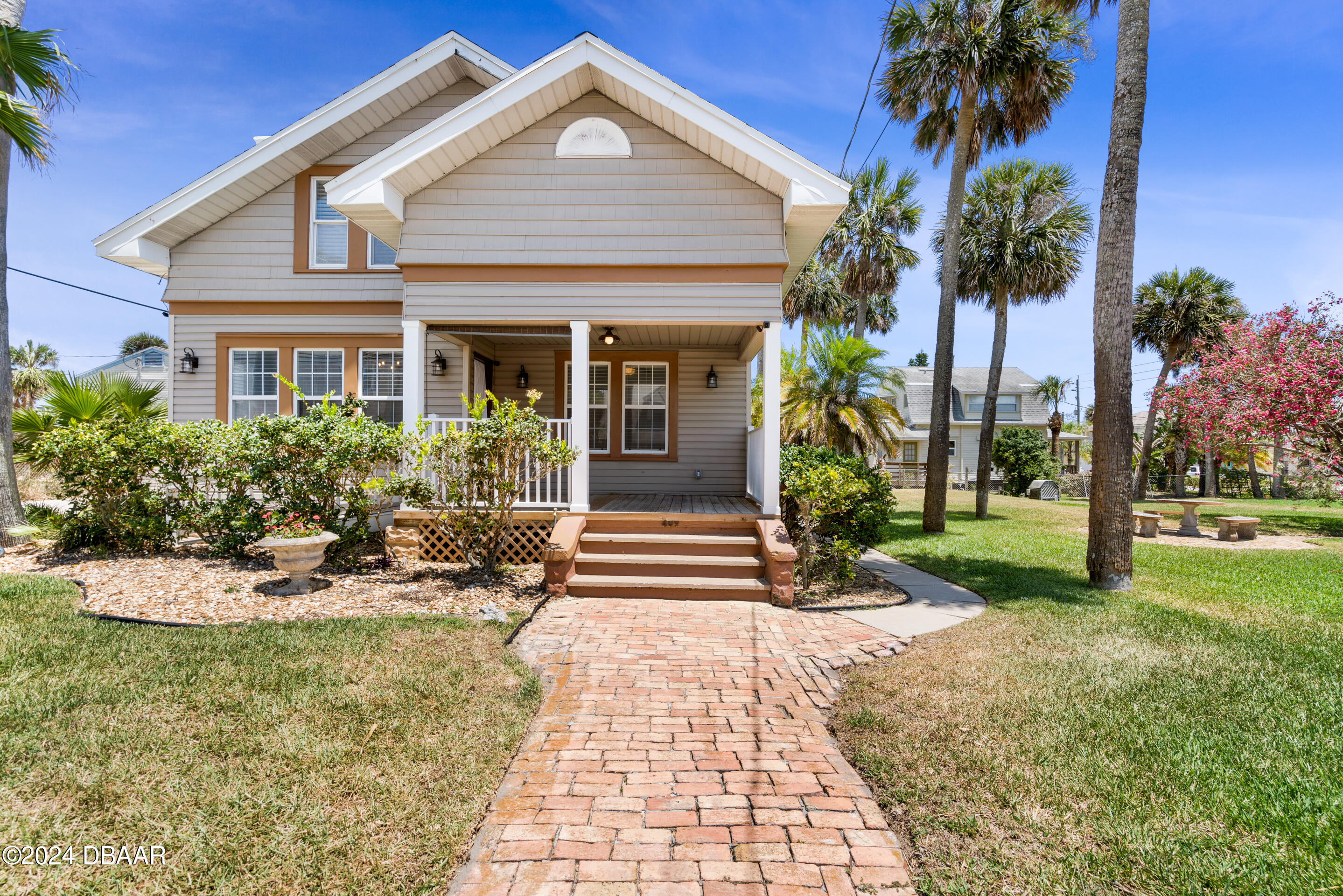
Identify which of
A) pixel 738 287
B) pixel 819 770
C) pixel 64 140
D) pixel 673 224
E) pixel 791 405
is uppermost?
pixel 64 140

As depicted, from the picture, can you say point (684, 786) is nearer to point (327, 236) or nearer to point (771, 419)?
point (771, 419)

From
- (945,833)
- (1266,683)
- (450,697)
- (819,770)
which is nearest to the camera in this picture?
(945,833)

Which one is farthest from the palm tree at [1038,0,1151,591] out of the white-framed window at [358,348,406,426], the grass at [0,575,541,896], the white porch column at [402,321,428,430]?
the white-framed window at [358,348,406,426]

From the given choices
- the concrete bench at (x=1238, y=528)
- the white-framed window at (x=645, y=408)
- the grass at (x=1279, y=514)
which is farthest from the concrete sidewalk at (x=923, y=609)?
the grass at (x=1279, y=514)

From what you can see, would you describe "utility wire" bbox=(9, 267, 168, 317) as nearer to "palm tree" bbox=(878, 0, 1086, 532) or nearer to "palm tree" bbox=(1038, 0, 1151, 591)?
"palm tree" bbox=(878, 0, 1086, 532)

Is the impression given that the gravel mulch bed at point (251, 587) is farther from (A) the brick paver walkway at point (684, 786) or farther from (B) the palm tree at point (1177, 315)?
(B) the palm tree at point (1177, 315)

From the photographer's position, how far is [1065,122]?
515 inches

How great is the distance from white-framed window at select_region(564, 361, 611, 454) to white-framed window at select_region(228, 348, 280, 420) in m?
4.70

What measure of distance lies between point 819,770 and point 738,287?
5880 millimetres

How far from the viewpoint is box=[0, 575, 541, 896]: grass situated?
2.24 meters

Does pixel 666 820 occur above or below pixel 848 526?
below

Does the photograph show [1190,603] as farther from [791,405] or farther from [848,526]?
[791,405]

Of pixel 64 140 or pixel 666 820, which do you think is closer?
pixel 666 820

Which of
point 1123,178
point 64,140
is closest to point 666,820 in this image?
point 1123,178
